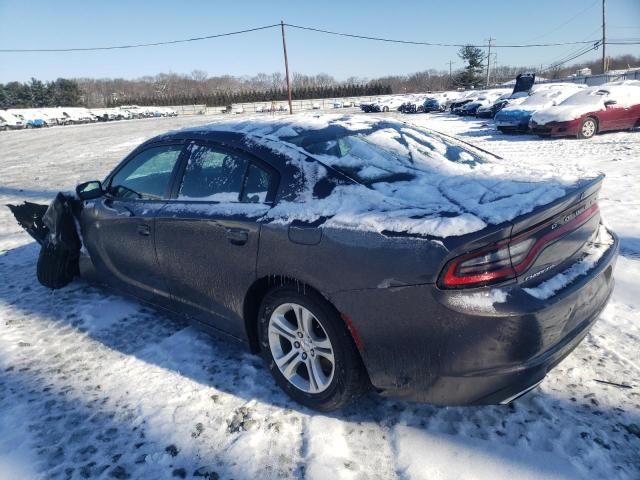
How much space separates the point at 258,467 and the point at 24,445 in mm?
1273

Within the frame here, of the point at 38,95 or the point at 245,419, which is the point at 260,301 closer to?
the point at 245,419

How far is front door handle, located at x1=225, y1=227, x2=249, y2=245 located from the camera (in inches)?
99.1

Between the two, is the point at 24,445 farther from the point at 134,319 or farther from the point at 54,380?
the point at 134,319

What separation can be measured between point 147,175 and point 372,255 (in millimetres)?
2314

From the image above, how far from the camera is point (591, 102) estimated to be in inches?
501

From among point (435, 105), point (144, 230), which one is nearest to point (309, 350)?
point (144, 230)

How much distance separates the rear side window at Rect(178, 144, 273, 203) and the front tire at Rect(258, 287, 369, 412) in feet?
2.09

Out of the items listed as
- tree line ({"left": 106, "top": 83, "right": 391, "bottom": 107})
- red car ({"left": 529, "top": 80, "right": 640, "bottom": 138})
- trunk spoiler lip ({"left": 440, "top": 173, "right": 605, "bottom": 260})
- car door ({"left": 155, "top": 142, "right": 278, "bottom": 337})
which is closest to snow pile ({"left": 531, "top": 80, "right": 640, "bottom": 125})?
red car ({"left": 529, "top": 80, "right": 640, "bottom": 138})

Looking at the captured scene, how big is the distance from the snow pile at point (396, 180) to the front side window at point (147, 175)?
0.40m

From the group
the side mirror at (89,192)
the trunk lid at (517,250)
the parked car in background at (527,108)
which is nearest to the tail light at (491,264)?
the trunk lid at (517,250)

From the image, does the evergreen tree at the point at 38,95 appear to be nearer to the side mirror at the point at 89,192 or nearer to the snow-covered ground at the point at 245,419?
the side mirror at the point at 89,192

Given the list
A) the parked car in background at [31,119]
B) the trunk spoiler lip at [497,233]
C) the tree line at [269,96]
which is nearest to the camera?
the trunk spoiler lip at [497,233]

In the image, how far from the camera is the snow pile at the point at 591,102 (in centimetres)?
1236

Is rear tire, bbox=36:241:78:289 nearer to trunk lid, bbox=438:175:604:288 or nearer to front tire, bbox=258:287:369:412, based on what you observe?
front tire, bbox=258:287:369:412
